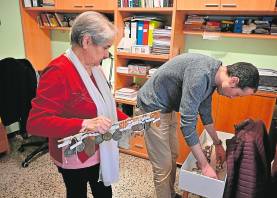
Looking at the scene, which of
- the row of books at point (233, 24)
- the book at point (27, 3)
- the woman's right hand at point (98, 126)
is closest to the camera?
the woman's right hand at point (98, 126)

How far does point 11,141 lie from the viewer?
2928mm

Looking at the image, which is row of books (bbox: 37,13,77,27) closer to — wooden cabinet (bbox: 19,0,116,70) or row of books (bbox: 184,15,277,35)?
wooden cabinet (bbox: 19,0,116,70)

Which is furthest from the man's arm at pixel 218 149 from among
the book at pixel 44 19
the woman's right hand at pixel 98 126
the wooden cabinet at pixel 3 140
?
the book at pixel 44 19

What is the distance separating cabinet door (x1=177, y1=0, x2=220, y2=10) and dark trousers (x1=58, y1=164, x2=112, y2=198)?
1551 millimetres

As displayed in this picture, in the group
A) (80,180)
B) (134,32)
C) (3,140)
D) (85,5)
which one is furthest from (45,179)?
(85,5)

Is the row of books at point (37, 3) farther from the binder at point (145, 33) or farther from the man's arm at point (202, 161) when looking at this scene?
the man's arm at point (202, 161)

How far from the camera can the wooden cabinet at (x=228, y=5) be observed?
182cm

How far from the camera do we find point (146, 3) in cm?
226

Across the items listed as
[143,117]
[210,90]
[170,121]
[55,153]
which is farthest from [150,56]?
[55,153]

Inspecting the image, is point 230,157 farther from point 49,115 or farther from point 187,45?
point 187,45

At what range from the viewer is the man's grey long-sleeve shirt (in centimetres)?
122

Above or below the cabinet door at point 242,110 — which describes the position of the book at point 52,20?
above

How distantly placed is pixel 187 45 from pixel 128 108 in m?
0.96

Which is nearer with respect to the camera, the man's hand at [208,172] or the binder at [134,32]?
the man's hand at [208,172]
